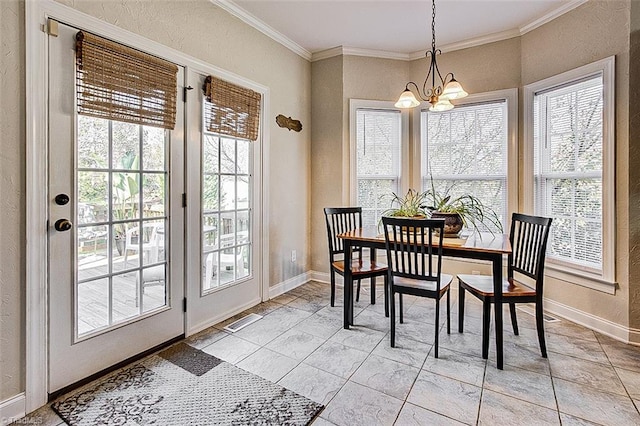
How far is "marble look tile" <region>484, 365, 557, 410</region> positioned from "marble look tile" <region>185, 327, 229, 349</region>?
1.89 m

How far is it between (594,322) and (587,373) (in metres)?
0.88

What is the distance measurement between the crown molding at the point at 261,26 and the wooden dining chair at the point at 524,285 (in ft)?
9.44

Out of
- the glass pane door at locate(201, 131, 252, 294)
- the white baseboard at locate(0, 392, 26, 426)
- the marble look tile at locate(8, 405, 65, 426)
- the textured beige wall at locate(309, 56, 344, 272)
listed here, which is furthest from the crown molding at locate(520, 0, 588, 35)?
the white baseboard at locate(0, 392, 26, 426)

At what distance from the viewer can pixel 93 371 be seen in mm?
1980

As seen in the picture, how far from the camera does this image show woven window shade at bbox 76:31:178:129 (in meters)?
1.89

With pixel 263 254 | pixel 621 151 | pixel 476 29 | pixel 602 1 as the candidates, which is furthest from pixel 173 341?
pixel 602 1

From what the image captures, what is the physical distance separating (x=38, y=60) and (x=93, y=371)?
5.85ft

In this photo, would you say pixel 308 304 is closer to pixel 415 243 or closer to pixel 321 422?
pixel 415 243

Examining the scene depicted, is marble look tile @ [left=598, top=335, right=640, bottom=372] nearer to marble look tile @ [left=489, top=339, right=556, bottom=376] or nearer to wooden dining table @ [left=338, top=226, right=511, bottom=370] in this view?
marble look tile @ [left=489, top=339, right=556, bottom=376]

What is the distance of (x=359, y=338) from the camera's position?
2531 millimetres

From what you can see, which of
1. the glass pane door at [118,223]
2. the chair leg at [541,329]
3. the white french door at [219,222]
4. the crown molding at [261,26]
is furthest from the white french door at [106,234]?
the chair leg at [541,329]

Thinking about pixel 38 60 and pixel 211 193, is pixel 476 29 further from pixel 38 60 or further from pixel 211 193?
pixel 38 60

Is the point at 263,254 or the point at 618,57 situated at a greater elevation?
the point at 618,57

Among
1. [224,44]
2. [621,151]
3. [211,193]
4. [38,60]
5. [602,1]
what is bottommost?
[211,193]
